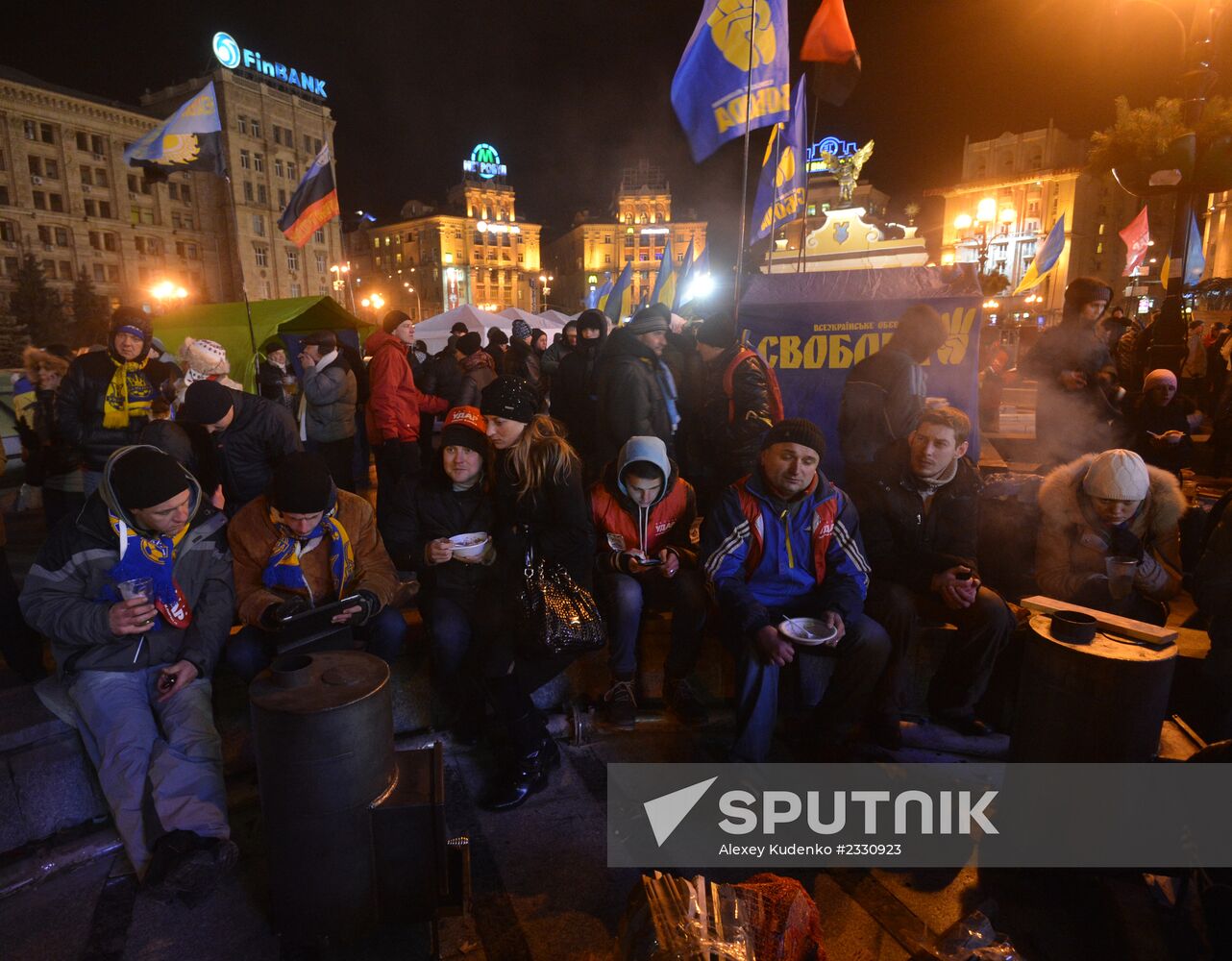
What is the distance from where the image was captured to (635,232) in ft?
346

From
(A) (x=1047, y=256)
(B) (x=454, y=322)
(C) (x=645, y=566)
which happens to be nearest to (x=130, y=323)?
(C) (x=645, y=566)

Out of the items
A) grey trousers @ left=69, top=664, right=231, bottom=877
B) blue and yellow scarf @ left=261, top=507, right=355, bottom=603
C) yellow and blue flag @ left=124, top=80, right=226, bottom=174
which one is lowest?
grey trousers @ left=69, top=664, right=231, bottom=877

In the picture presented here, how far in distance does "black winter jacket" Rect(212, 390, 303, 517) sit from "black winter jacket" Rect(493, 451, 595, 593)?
2093mm

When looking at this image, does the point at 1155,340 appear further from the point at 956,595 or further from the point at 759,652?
the point at 759,652

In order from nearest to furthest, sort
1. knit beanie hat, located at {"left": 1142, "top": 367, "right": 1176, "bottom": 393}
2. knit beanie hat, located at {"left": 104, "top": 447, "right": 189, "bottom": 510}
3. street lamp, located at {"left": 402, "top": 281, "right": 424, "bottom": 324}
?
1. knit beanie hat, located at {"left": 104, "top": 447, "right": 189, "bottom": 510}
2. knit beanie hat, located at {"left": 1142, "top": 367, "right": 1176, "bottom": 393}
3. street lamp, located at {"left": 402, "top": 281, "right": 424, "bottom": 324}

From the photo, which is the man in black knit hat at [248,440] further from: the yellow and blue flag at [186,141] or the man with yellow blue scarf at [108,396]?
the yellow and blue flag at [186,141]

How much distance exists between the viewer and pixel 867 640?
3.64 meters

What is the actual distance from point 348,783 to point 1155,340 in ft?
40.2

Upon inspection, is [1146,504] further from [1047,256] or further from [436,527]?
[1047,256]

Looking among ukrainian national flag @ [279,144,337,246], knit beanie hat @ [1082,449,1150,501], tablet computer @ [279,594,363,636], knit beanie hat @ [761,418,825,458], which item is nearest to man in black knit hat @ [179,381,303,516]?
tablet computer @ [279,594,363,636]

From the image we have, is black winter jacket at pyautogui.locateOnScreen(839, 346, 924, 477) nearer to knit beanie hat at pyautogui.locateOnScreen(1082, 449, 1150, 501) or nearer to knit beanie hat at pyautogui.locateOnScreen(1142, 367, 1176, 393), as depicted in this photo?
knit beanie hat at pyautogui.locateOnScreen(1082, 449, 1150, 501)

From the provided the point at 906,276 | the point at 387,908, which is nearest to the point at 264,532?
the point at 387,908

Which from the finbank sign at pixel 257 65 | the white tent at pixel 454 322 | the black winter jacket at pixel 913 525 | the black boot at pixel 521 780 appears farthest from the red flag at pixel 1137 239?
the finbank sign at pixel 257 65

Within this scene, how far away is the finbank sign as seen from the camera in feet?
206
